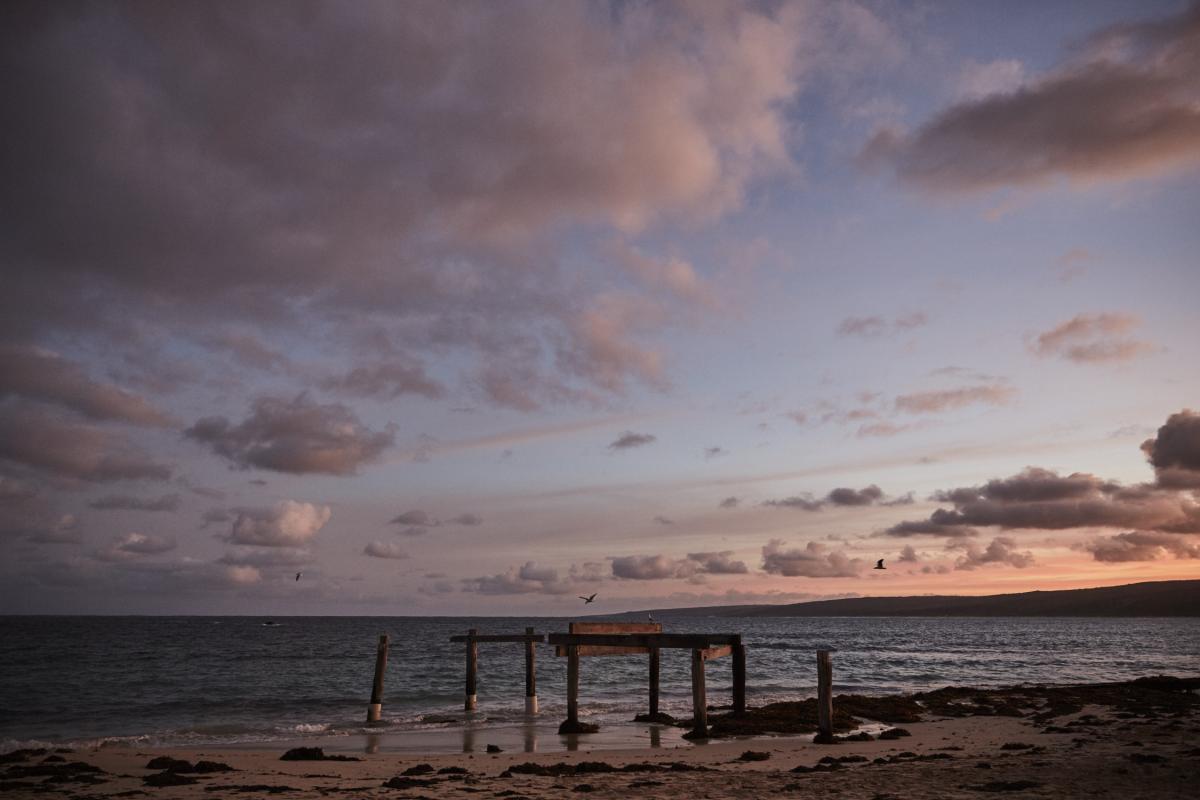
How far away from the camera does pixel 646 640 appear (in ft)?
72.9

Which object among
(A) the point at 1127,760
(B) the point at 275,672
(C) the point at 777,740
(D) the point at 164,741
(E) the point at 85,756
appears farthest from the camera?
(B) the point at 275,672

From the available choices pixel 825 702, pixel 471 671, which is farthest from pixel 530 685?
pixel 825 702

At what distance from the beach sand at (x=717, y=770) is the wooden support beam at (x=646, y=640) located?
7.88 feet

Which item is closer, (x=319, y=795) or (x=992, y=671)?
(x=319, y=795)

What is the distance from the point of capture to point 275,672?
166 feet

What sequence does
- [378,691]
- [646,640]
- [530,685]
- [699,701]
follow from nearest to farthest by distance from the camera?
[699,701] < [646,640] < [378,691] < [530,685]

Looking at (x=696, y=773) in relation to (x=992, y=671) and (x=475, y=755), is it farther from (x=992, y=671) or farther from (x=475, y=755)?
(x=992, y=671)

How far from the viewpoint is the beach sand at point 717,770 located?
13125 millimetres

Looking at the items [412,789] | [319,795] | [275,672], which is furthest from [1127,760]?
[275,672]

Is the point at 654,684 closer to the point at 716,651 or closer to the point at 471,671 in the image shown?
the point at 716,651

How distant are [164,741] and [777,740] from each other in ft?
56.5

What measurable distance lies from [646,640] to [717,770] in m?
6.51

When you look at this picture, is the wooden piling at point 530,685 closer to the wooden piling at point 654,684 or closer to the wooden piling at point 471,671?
the wooden piling at point 471,671

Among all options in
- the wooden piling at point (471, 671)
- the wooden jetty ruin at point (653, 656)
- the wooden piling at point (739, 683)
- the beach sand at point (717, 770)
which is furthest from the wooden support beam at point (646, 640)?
the wooden piling at point (471, 671)
